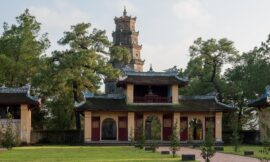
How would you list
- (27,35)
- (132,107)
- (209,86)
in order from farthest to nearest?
(209,86), (27,35), (132,107)

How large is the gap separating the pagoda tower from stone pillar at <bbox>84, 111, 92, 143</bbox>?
1019 inches

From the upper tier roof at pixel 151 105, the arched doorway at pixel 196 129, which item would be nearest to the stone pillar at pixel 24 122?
the upper tier roof at pixel 151 105

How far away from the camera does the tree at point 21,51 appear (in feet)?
179

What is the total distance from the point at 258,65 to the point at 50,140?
2452cm

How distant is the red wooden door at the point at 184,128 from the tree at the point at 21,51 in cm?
1722

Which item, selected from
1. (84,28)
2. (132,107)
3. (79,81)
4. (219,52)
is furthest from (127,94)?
(219,52)

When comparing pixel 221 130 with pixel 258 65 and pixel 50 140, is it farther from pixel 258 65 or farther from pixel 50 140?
pixel 50 140

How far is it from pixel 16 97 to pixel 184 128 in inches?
694

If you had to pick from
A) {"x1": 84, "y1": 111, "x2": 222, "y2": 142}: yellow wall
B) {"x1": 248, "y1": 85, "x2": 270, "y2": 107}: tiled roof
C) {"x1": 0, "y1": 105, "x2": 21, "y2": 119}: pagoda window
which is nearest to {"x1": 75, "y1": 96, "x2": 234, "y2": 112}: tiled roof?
{"x1": 84, "y1": 111, "x2": 222, "y2": 142}: yellow wall

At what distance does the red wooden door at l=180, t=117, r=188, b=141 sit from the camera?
5212 cm

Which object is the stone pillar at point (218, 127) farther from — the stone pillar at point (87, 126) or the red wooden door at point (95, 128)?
the stone pillar at point (87, 126)

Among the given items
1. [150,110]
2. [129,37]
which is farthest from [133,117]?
[129,37]

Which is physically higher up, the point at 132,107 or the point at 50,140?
the point at 132,107

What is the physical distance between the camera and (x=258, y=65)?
184 feet
